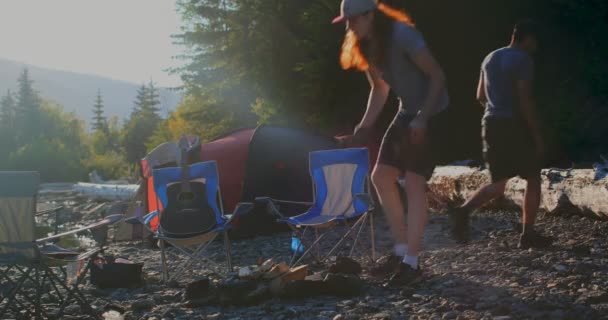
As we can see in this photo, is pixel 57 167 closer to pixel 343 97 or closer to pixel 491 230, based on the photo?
pixel 343 97

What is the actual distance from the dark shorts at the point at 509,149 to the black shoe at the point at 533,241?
1.57 ft

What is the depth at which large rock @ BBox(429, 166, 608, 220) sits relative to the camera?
6.23 m

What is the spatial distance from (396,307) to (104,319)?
1824 millimetres

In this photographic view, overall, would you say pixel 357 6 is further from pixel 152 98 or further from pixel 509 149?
pixel 152 98

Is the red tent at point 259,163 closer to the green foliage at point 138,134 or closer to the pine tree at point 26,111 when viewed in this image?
the green foliage at point 138,134

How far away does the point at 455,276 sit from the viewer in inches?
186

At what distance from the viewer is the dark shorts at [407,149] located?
4.21 meters

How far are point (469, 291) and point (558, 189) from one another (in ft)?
9.48

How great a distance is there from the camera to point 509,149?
16.9 ft

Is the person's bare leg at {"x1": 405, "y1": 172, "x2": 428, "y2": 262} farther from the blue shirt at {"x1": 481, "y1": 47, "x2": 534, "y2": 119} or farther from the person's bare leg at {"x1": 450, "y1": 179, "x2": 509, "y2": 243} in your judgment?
the blue shirt at {"x1": 481, "y1": 47, "x2": 534, "y2": 119}

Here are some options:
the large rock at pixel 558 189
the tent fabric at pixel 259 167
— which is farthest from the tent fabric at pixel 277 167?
the large rock at pixel 558 189

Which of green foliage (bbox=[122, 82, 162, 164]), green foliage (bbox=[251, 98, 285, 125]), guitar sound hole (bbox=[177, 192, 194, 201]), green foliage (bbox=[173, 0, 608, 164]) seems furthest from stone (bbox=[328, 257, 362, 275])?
green foliage (bbox=[122, 82, 162, 164])

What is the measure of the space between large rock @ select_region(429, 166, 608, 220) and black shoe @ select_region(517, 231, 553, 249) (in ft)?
3.65

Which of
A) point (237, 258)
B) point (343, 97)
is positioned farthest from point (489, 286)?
point (343, 97)
